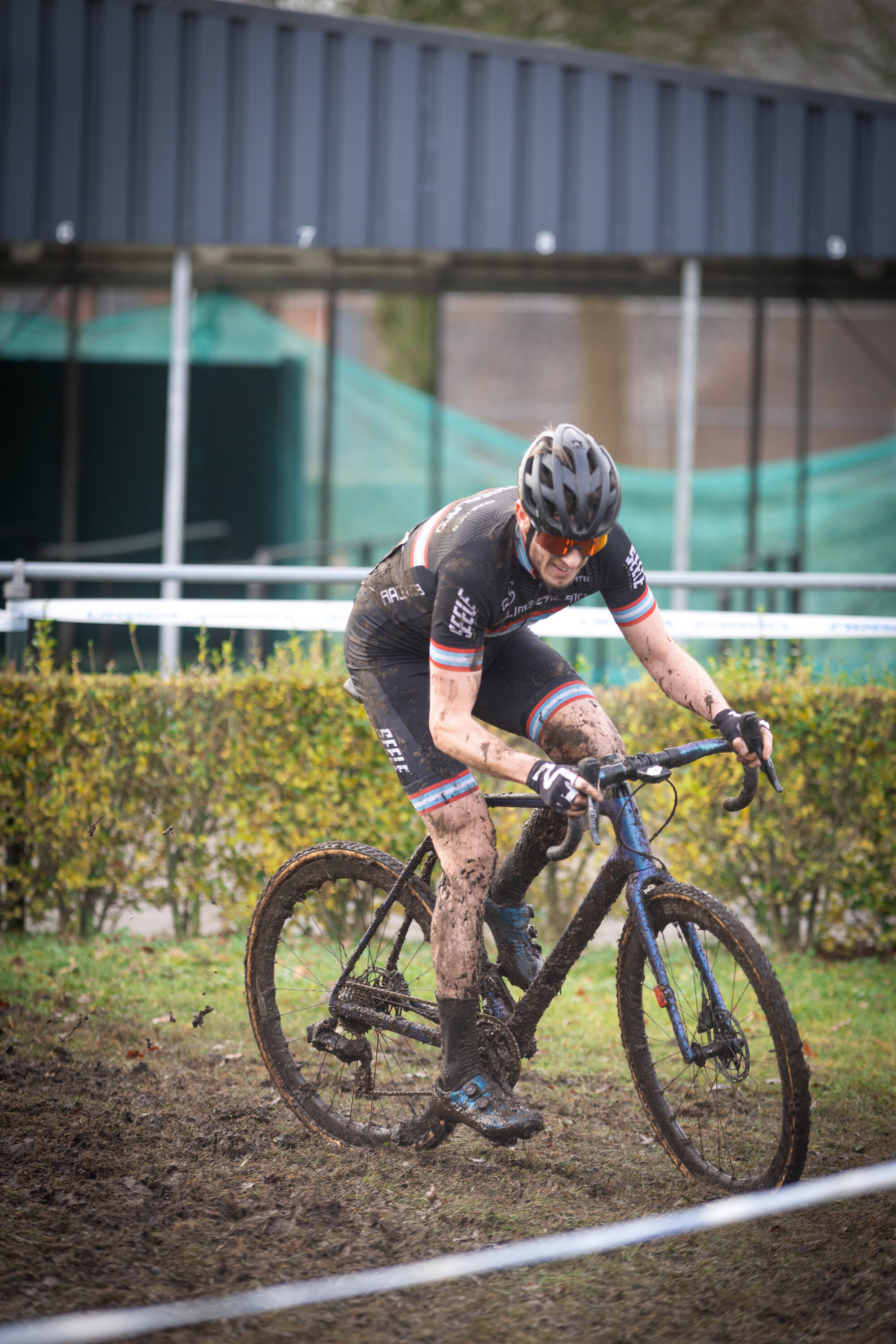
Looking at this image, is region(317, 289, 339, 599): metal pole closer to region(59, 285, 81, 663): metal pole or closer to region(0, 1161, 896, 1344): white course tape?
region(59, 285, 81, 663): metal pole

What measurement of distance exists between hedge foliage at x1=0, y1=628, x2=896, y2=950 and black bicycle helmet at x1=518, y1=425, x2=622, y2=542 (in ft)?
8.46

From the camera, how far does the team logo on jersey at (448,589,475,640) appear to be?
303 centimetres

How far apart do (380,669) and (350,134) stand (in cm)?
787

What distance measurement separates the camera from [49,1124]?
3650mm

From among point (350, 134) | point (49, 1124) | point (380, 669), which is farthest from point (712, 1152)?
point (350, 134)

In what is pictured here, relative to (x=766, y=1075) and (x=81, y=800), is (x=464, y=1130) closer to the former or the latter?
(x=766, y=1075)

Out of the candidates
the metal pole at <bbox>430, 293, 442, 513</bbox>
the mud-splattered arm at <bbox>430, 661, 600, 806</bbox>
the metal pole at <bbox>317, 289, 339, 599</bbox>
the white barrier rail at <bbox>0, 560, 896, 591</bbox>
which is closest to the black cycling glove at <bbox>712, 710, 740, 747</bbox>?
the mud-splattered arm at <bbox>430, 661, 600, 806</bbox>

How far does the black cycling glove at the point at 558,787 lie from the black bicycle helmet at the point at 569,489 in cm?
A: 58

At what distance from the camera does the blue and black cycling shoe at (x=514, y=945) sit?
352cm

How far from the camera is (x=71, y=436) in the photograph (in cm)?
1145

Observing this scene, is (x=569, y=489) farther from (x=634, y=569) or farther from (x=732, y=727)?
(x=732, y=727)

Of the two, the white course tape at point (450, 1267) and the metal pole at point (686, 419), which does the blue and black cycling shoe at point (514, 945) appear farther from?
the metal pole at point (686, 419)

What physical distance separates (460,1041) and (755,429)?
8.85 metres

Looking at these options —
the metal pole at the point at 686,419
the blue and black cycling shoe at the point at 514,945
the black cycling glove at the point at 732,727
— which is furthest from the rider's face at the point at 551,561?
the metal pole at the point at 686,419
